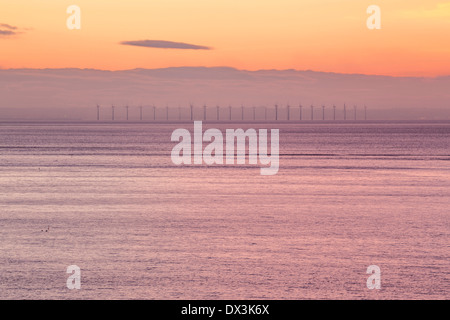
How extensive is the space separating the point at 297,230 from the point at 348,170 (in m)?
43.8

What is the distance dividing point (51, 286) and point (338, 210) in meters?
23.5

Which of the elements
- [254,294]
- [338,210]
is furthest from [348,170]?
[254,294]

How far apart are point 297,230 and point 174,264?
9783 mm

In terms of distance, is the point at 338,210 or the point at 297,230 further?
the point at 338,210

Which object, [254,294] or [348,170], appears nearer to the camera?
[254,294]

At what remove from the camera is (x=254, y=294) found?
74.1ft
